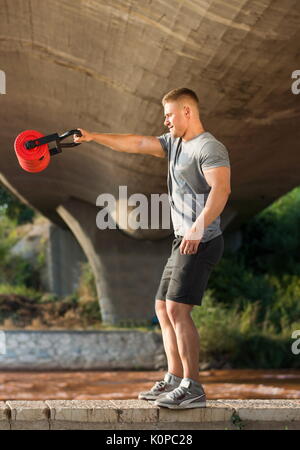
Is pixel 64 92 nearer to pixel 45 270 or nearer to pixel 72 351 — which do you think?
pixel 72 351

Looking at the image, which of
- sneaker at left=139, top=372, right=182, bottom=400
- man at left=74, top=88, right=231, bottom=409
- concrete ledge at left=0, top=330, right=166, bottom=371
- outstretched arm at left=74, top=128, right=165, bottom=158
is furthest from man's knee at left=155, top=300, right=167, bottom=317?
concrete ledge at left=0, top=330, right=166, bottom=371

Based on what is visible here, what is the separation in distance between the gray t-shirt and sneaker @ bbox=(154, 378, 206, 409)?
99 cm

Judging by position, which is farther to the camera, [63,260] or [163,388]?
[63,260]

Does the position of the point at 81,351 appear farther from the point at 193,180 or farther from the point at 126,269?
the point at 193,180

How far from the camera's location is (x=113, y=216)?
74.7ft

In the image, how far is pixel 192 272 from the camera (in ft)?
17.5

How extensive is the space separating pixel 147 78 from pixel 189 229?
→ 7919mm

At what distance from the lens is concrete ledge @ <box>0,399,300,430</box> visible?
523 centimetres

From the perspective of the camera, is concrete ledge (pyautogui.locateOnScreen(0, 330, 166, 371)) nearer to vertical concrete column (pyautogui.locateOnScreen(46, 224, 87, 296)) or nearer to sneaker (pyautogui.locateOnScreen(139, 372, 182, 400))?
vertical concrete column (pyautogui.locateOnScreen(46, 224, 87, 296))

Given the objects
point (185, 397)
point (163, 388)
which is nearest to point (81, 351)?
point (163, 388)

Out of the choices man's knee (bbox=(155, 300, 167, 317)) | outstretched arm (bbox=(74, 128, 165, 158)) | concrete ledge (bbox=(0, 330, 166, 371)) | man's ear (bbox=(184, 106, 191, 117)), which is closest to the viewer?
man's ear (bbox=(184, 106, 191, 117))

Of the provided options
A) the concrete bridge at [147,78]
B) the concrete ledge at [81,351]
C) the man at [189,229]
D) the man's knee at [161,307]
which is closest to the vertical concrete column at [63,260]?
the concrete ledge at [81,351]

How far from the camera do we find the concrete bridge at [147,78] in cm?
1052

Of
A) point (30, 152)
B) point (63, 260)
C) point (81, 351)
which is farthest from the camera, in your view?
point (63, 260)
